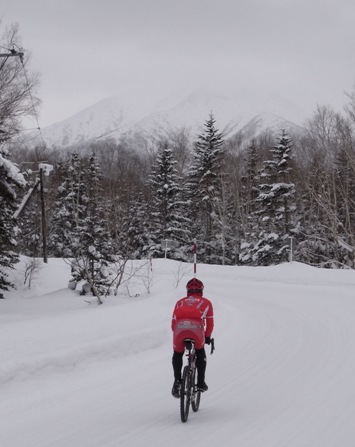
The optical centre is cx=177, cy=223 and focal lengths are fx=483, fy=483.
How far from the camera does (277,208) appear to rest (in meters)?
39.0

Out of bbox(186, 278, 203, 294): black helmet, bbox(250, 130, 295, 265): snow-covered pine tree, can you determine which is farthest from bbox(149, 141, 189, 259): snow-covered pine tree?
bbox(186, 278, 203, 294): black helmet

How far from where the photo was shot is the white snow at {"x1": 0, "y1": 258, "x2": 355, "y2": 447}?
17.7ft

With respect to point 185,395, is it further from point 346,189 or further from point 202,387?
point 346,189

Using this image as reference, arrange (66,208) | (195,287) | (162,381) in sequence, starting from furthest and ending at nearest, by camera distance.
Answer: (66,208) < (162,381) < (195,287)

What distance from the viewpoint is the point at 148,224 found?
49531mm

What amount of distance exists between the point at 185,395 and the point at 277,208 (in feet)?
112

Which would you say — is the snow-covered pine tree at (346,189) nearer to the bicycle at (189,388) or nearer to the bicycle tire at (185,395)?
the bicycle at (189,388)

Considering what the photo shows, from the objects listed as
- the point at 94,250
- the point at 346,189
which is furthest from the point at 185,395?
the point at 346,189

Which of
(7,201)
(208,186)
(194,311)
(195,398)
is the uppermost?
(208,186)

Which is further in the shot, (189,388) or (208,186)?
(208,186)

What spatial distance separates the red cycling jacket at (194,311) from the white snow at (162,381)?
118cm

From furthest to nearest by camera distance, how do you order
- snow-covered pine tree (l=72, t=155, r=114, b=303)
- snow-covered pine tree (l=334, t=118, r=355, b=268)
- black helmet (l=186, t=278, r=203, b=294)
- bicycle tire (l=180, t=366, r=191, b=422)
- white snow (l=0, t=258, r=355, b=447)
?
snow-covered pine tree (l=334, t=118, r=355, b=268)
snow-covered pine tree (l=72, t=155, r=114, b=303)
black helmet (l=186, t=278, r=203, b=294)
bicycle tire (l=180, t=366, r=191, b=422)
white snow (l=0, t=258, r=355, b=447)

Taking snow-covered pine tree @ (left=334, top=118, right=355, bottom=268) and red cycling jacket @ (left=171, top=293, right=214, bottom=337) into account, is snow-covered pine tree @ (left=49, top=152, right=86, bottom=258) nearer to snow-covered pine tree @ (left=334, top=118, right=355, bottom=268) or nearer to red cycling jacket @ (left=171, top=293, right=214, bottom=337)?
snow-covered pine tree @ (left=334, top=118, right=355, bottom=268)

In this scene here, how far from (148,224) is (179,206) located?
14.5 ft
